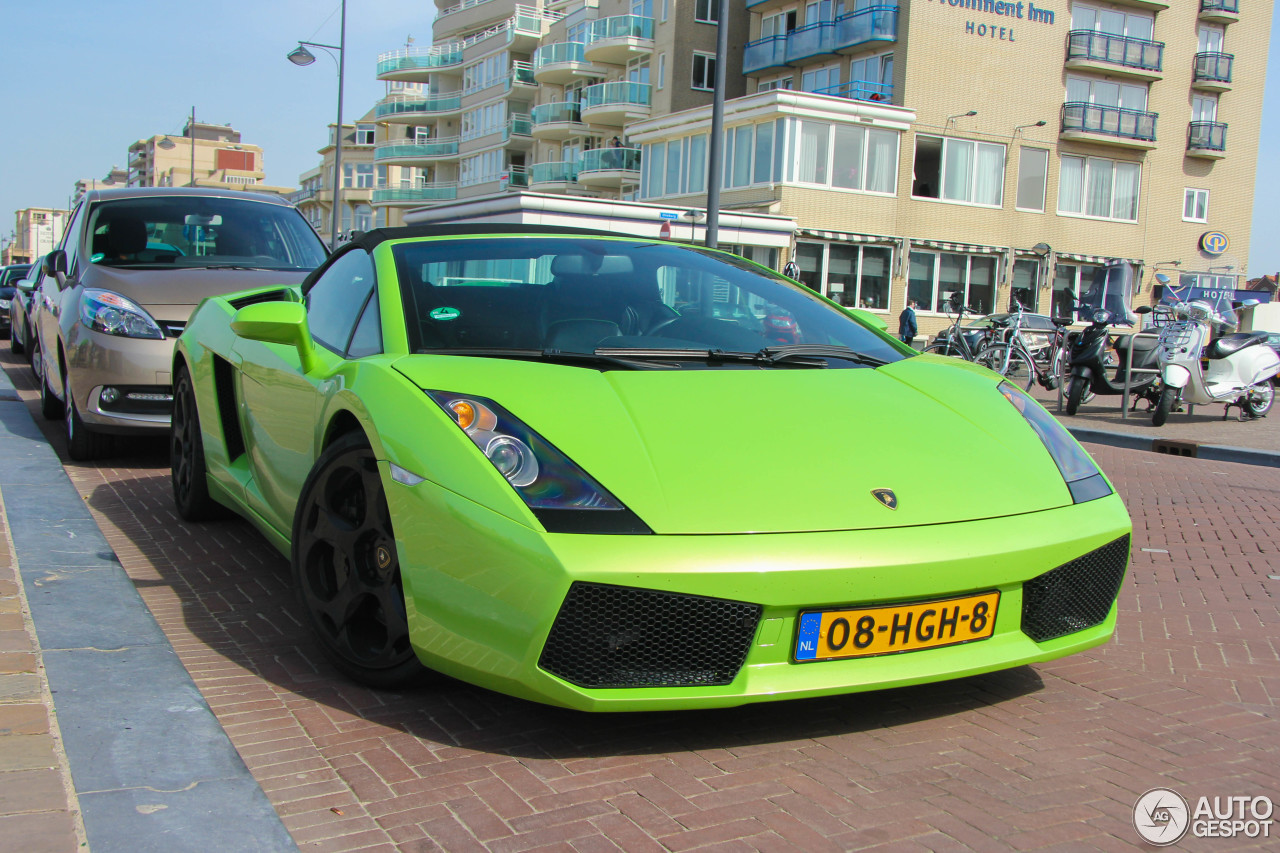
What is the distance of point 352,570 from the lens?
10.4 feet

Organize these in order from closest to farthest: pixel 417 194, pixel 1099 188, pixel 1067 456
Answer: pixel 1067 456 < pixel 1099 188 < pixel 417 194

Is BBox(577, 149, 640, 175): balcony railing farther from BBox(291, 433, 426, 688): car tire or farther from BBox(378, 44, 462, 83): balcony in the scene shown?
BBox(291, 433, 426, 688): car tire

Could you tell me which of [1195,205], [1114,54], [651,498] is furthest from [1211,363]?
[1195,205]

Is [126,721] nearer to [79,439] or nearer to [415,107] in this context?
[79,439]

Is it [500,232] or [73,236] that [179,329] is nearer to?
[73,236]

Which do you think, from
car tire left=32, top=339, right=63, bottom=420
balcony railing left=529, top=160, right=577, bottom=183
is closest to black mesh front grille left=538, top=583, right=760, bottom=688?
car tire left=32, top=339, right=63, bottom=420

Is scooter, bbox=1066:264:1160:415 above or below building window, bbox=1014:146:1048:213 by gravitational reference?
below

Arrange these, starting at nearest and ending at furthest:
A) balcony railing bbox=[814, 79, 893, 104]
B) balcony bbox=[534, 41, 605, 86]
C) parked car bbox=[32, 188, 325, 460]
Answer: parked car bbox=[32, 188, 325, 460] < balcony railing bbox=[814, 79, 893, 104] < balcony bbox=[534, 41, 605, 86]

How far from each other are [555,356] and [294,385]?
1.04m

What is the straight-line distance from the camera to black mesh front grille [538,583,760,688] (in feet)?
8.41

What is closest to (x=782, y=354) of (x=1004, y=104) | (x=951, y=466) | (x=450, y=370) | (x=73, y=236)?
(x=951, y=466)

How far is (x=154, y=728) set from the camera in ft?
9.18

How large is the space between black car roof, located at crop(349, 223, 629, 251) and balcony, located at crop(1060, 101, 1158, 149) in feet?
131

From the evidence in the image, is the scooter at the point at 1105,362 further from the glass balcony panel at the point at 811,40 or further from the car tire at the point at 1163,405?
the glass balcony panel at the point at 811,40
